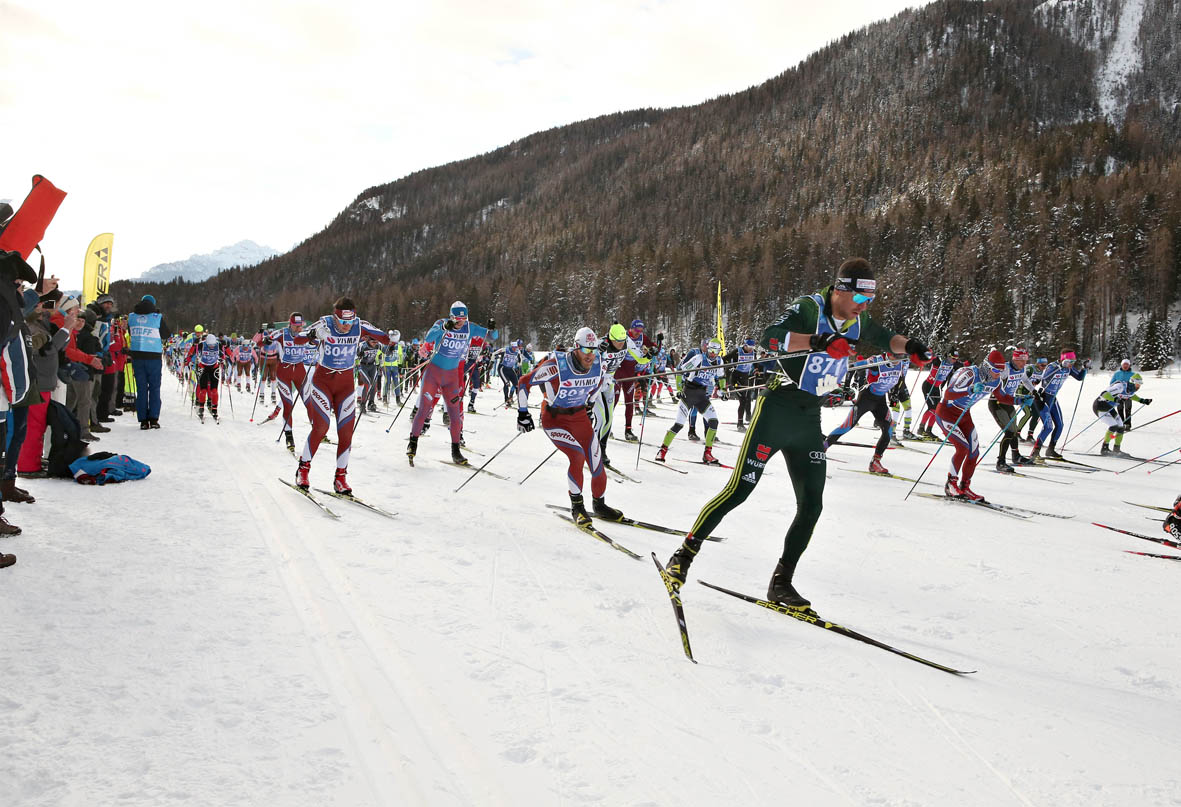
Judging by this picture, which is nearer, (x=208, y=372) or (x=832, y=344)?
(x=832, y=344)

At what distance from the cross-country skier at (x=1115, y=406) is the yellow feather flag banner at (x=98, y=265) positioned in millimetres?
23188

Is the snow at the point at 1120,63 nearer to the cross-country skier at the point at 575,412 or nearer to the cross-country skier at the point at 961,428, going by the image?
the cross-country skier at the point at 961,428

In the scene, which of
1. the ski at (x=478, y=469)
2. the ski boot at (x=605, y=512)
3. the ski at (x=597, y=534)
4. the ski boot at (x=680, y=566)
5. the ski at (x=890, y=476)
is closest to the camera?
the ski boot at (x=680, y=566)

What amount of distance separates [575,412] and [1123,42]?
198 meters

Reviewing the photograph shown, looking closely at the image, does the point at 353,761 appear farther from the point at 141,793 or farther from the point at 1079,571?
the point at 1079,571

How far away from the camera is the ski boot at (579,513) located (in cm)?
641

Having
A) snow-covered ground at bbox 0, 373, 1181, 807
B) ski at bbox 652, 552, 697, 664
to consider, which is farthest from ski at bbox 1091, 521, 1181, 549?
ski at bbox 652, 552, 697, 664

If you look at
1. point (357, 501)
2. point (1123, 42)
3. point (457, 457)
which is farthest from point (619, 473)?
point (1123, 42)

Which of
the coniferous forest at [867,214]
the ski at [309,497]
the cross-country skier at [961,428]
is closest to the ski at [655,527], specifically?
the ski at [309,497]

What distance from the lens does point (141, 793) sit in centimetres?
221

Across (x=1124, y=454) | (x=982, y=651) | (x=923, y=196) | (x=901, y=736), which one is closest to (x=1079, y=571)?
(x=982, y=651)

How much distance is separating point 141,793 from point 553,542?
12.4 ft

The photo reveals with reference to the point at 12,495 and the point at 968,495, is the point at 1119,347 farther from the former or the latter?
the point at 12,495

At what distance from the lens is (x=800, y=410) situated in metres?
4.31
